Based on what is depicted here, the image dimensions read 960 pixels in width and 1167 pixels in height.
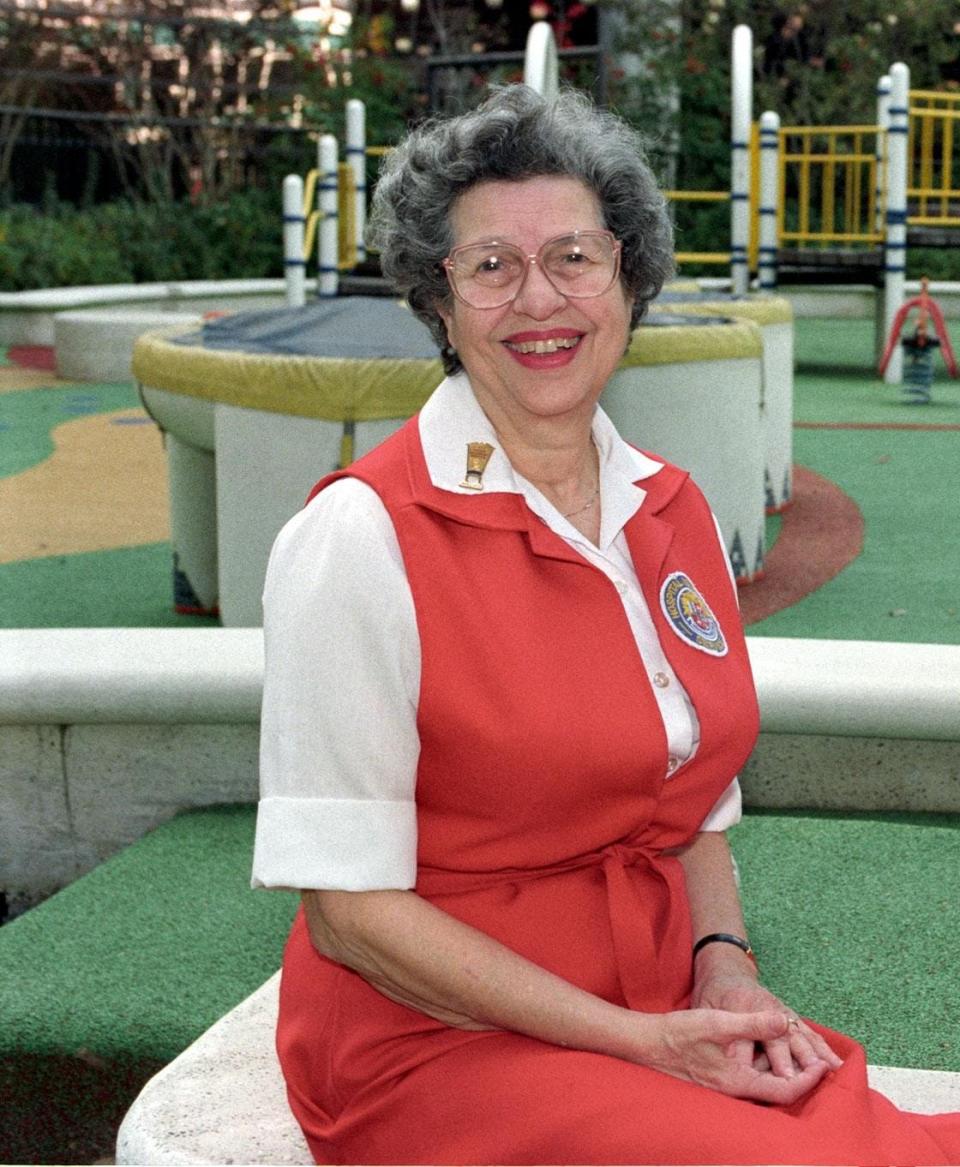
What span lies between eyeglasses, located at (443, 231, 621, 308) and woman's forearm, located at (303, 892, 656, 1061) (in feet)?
2.20

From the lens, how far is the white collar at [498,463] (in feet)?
6.39

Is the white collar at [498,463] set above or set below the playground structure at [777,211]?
below

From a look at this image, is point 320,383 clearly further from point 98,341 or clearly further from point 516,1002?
point 98,341

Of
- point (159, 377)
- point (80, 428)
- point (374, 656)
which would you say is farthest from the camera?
point (80, 428)

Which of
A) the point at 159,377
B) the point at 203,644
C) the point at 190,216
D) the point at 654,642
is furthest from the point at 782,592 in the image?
the point at 190,216

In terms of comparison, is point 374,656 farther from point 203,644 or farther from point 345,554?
point 203,644

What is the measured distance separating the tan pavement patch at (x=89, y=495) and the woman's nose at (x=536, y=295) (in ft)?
15.1

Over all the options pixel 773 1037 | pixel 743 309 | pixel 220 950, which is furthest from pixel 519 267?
pixel 743 309

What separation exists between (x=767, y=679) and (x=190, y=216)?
1462 centimetres

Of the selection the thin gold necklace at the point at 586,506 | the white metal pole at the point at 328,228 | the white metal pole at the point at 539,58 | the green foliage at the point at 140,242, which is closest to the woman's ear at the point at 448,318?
the thin gold necklace at the point at 586,506

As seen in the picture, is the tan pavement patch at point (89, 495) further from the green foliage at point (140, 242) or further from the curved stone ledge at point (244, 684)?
the green foliage at point (140, 242)

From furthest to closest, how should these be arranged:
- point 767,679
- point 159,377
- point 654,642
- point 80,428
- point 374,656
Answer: point 80,428 → point 159,377 → point 767,679 → point 654,642 → point 374,656

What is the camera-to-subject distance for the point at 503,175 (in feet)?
6.57

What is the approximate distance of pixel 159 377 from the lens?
16.6 feet
